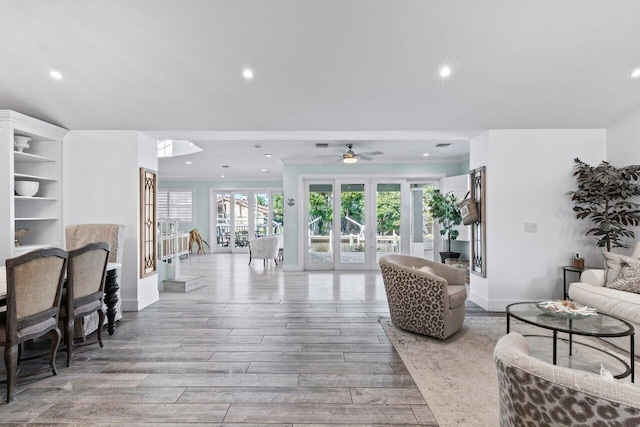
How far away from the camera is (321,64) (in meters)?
3.31

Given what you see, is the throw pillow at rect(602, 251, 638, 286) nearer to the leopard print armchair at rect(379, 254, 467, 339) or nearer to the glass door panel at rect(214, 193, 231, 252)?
the leopard print armchair at rect(379, 254, 467, 339)

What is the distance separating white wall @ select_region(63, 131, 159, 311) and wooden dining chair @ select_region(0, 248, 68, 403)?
189cm

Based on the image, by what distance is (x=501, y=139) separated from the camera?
14.5ft

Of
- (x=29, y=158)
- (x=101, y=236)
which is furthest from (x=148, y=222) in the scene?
(x=29, y=158)

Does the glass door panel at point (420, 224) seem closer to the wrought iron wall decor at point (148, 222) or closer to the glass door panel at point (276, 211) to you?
the glass door panel at point (276, 211)

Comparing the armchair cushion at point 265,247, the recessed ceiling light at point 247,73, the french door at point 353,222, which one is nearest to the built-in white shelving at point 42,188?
the recessed ceiling light at point 247,73

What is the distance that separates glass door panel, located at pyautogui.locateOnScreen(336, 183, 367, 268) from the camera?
760 centimetres

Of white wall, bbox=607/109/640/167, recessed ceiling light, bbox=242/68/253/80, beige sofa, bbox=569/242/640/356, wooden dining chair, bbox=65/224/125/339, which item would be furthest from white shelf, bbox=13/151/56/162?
white wall, bbox=607/109/640/167

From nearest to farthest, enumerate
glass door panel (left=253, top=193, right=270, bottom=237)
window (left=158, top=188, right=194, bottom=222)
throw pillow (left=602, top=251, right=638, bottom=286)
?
throw pillow (left=602, top=251, right=638, bottom=286), window (left=158, top=188, right=194, bottom=222), glass door panel (left=253, top=193, right=270, bottom=237)

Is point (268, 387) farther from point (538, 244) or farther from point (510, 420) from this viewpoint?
point (538, 244)

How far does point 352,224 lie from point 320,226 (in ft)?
2.44

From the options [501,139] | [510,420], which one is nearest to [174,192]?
[501,139]

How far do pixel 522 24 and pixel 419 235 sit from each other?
520 cm

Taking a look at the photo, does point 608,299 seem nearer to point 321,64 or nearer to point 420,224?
point 321,64
